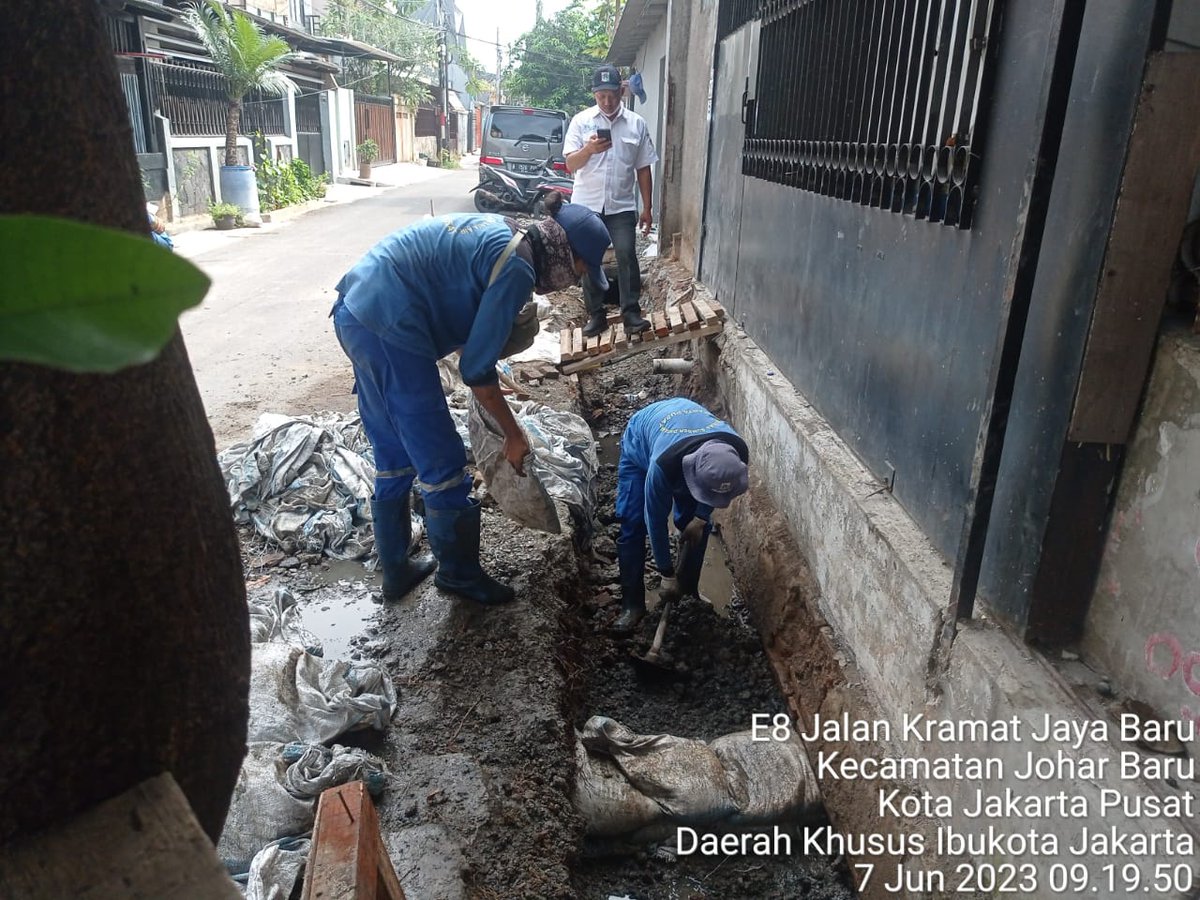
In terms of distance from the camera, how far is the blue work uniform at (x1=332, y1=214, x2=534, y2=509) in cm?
303

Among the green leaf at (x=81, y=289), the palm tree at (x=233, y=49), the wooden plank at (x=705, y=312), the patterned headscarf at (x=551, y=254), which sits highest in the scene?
the palm tree at (x=233, y=49)

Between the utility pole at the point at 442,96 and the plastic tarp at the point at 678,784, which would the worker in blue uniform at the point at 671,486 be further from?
the utility pole at the point at 442,96

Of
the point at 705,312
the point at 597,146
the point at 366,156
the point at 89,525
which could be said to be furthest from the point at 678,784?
the point at 366,156

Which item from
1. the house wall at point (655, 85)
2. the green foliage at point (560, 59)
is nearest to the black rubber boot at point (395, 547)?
the house wall at point (655, 85)

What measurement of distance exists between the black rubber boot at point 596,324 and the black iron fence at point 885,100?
65.9 inches

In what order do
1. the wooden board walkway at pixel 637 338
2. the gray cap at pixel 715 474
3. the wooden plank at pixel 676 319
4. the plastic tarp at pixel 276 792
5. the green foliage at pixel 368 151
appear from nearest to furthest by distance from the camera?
the plastic tarp at pixel 276 792, the gray cap at pixel 715 474, the wooden board walkway at pixel 637 338, the wooden plank at pixel 676 319, the green foliage at pixel 368 151

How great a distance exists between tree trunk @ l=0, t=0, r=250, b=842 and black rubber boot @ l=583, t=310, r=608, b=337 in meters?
5.26

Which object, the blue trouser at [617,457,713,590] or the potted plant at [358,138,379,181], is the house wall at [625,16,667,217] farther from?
the potted plant at [358,138,379,181]

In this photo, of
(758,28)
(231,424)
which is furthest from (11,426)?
(758,28)

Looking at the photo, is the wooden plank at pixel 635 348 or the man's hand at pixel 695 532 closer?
the man's hand at pixel 695 532

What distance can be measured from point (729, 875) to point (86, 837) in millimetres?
2563

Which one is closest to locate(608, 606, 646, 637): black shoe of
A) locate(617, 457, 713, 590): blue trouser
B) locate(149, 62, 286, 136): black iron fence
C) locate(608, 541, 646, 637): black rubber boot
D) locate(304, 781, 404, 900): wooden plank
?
locate(608, 541, 646, 637): black rubber boot

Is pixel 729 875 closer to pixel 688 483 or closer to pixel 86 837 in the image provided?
pixel 688 483

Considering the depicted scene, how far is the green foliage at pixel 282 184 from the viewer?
16.0 meters
